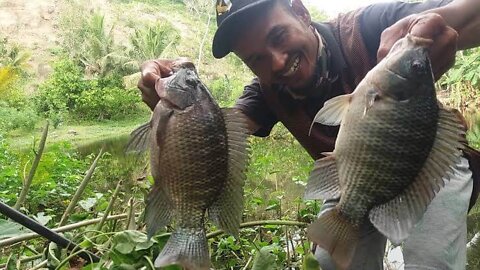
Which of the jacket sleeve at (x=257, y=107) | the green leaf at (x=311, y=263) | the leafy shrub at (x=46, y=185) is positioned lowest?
the leafy shrub at (x=46, y=185)

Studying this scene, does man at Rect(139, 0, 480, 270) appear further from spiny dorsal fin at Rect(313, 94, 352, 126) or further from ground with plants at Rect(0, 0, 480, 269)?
spiny dorsal fin at Rect(313, 94, 352, 126)

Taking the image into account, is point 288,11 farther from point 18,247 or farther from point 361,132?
point 18,247

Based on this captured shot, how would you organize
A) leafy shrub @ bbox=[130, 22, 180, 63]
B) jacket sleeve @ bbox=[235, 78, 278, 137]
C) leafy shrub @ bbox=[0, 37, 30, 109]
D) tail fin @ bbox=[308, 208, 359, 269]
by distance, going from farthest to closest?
leafy shrub @ bbox=[130, 22, 180, 63] → leafy shrub @ bbox=[0, 37, 30, 109] → jacket sleeve @ bbox=[235, 78, 278, 137] → tail fin @ bbox=[308, 208, 359, 269]

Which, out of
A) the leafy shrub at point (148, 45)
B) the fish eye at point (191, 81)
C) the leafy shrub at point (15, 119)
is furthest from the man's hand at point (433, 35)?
the leafy shrub at point (148, 45)

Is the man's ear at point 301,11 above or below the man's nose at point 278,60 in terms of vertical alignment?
above

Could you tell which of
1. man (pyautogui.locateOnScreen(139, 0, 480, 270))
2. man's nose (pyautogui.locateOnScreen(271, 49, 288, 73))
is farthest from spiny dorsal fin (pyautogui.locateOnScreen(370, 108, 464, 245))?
man's nose (pyautogui.locateOnScreen(271, 49, 288, 73))

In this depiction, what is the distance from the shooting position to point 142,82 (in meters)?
1.91

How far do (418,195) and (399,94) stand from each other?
289 millimetres

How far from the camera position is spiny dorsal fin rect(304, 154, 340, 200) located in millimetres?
1592

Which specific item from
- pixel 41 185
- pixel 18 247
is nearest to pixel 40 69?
pixel 41 185

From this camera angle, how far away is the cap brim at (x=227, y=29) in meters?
2.31

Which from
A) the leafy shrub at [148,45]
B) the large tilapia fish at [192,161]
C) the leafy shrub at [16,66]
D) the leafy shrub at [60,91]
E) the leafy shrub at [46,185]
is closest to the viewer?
Answer: the large tilapia fish at [192,161]

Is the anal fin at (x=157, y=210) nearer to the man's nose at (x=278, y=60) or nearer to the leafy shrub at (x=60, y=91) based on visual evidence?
the man's nose at (x=278, y=60)

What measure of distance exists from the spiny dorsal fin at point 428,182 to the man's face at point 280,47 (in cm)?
93
